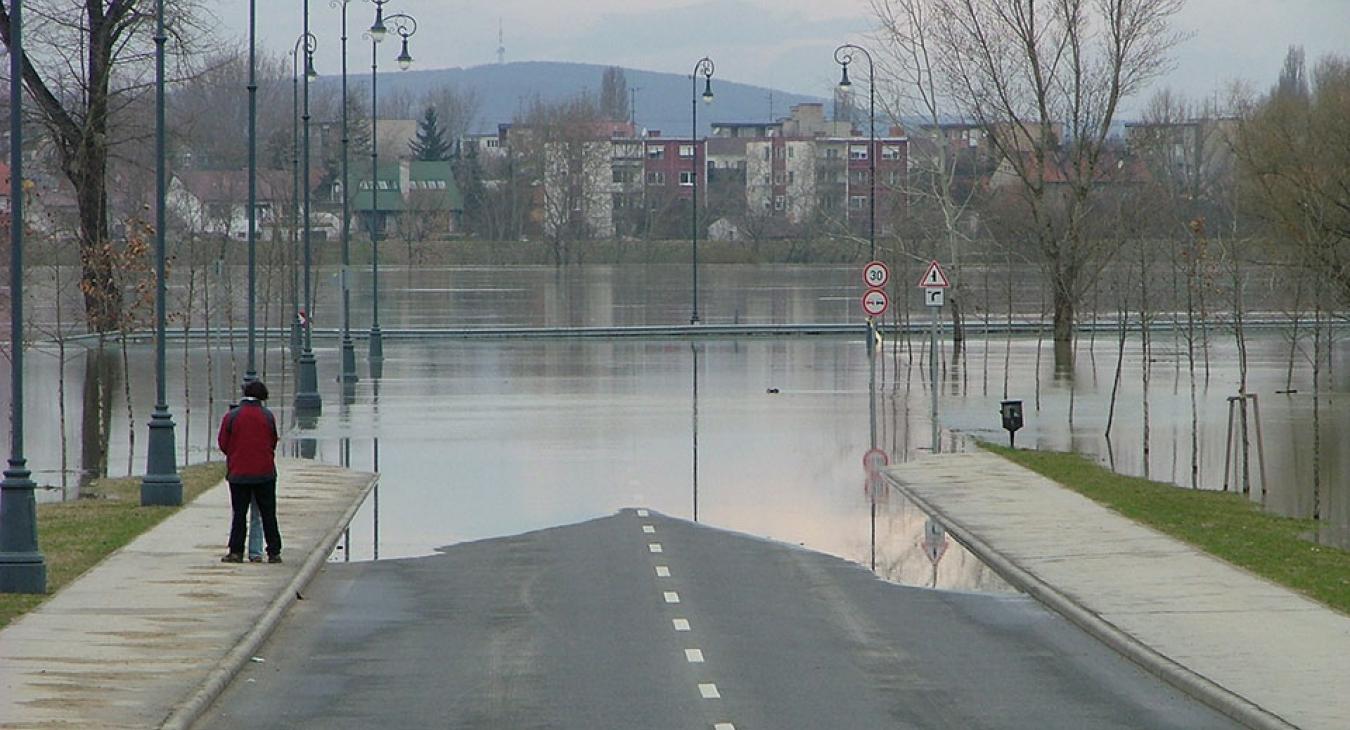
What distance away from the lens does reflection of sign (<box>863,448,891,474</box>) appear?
27.6m

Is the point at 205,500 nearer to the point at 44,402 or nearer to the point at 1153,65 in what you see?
the point at 44,402

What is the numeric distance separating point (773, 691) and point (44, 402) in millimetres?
29254

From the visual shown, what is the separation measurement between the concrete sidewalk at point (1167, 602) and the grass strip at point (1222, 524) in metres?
0.31

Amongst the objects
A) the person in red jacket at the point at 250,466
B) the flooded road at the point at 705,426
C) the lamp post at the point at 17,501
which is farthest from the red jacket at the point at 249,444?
the lamp post at the point at 17,501

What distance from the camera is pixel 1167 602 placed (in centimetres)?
1623

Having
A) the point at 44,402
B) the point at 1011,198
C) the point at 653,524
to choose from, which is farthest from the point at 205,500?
the point at 1011,198

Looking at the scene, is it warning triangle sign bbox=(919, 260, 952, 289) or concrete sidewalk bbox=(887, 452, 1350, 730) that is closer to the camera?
concrete sidewalk bbox=(887, 452, 1350, 730)

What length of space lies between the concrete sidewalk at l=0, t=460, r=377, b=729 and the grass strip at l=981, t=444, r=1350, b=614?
859 cm

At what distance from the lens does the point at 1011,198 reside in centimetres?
8775

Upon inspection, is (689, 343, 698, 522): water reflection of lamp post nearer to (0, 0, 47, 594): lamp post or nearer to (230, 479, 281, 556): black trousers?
(230, 479, 281, 556): black trousers

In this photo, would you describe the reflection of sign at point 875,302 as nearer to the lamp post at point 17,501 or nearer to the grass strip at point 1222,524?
the grass strip at point 1222,524

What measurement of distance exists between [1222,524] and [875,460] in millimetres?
7626

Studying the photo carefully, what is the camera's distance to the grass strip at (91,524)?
17.2 metres

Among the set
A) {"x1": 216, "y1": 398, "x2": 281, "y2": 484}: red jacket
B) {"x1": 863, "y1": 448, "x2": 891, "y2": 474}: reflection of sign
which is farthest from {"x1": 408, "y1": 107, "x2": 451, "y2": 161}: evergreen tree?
{"x1": 216, "y1": 398, "x2": 281, "y2": 484}: red jacket
